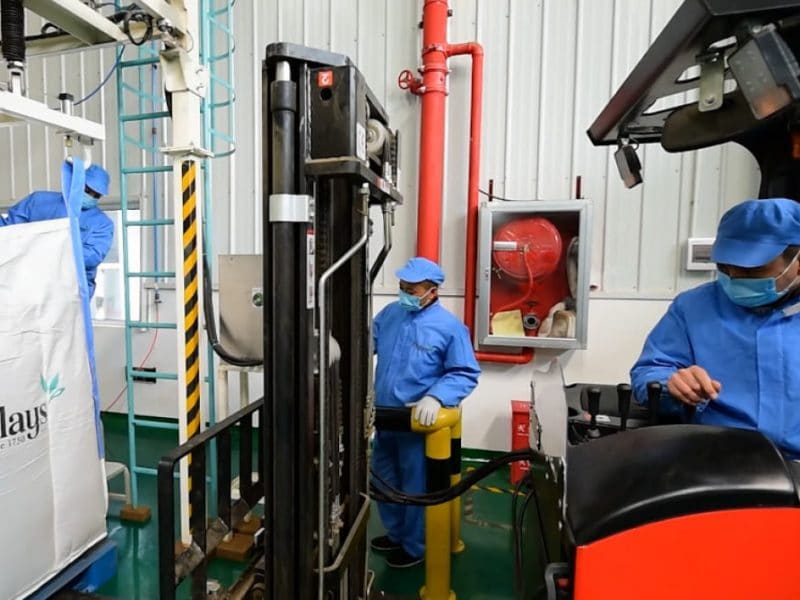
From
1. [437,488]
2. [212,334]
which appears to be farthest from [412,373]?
[212,334]

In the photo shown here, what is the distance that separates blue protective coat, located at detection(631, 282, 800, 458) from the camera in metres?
1.22

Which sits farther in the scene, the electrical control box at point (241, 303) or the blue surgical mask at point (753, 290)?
the electrical control box at point (241, 303)

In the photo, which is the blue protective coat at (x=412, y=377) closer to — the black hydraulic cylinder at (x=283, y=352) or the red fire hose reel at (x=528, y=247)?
the red fire hose reel at (x=528, y=247)

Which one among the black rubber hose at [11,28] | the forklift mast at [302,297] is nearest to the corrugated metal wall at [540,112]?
the black rubber hose at [11,28]

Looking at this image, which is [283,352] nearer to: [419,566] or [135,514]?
[419,566]

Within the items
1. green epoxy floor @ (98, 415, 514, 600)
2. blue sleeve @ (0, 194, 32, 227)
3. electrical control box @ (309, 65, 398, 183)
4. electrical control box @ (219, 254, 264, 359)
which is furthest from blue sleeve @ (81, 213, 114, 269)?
electrical control box @ (309, 65, 398, 183)

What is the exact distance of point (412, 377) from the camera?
87.9 inches

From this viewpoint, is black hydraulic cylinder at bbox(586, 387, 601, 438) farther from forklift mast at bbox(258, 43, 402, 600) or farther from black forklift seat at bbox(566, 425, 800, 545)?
forklift mast at bbox(258, 43, 402, 600)

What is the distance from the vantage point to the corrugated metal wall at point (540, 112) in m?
3.00

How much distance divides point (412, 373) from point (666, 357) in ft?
3.69

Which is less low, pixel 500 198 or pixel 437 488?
pixel 500 198

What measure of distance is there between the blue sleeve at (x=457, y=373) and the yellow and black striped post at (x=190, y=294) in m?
1.23

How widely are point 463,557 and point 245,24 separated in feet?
13.4

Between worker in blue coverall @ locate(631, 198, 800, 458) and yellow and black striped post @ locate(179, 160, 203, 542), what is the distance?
6.85ft
